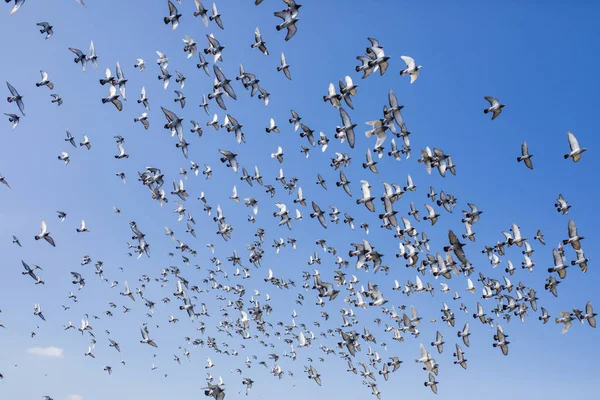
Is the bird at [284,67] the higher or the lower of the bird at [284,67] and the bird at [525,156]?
the higher

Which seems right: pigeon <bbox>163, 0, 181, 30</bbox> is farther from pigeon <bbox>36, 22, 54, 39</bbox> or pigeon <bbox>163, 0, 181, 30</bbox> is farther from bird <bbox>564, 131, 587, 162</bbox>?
bird <bbox>564, 131, 587, 162</bbox>

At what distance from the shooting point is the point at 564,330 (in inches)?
1638

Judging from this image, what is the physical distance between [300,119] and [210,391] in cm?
2436

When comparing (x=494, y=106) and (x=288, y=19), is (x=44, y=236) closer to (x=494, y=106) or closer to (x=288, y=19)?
(x=288, y=19)

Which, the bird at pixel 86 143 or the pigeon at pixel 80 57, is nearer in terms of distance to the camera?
the pigeon at pixel 80 57

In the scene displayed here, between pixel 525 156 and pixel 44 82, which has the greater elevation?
pixel 44 82

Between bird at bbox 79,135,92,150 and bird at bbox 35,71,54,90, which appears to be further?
bird at bbox 79,135,92,150

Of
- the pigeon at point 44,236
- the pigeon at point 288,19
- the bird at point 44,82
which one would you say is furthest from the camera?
the pigeon at point 44,236

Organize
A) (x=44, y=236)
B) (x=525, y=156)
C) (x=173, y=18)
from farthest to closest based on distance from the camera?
(x=44, y=236) → (x=525, y=156) → (x=173, y=18)

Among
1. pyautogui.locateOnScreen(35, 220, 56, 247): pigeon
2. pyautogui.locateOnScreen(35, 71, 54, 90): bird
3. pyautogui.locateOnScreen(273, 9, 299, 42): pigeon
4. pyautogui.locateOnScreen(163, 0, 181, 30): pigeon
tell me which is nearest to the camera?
pyautogui.locateOnScreen(273, 9, 299, 42): pigeon

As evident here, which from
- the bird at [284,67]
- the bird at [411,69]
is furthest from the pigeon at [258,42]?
the bird at [411,69]

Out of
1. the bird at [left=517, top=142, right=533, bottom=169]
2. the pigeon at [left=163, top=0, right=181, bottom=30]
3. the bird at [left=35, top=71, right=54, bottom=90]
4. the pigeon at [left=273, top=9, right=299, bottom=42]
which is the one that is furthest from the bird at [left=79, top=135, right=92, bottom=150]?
the bird at [left=517, top=142, right=533, bottom=169]

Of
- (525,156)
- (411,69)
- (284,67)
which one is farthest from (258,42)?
(525,156)

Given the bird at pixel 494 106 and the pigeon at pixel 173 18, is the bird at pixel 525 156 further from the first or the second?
the pigeon at pixel 173 18
